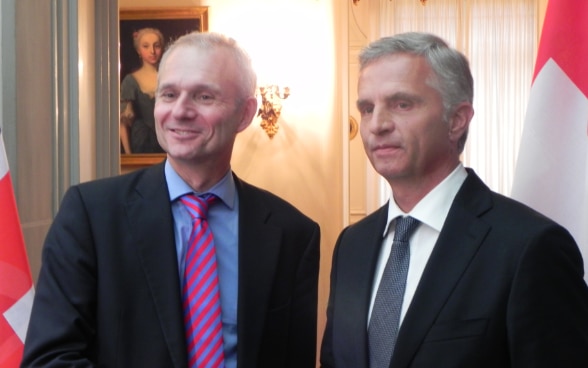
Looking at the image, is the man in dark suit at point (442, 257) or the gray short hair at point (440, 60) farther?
the gray short hair at point (440, 60)

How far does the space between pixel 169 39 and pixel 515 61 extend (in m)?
4.40

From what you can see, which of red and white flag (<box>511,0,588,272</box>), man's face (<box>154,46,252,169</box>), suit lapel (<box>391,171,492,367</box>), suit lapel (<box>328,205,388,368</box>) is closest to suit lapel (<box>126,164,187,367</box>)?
man's face (<box>154,46,252,169</box>)

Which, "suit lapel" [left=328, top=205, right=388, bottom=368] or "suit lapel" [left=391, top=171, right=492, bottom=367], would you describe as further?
"suit lapel" [left=328, top=205, right=388, bottom=368]

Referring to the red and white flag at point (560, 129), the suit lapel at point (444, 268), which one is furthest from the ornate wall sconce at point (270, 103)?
the suit lapel at point (444, 268)

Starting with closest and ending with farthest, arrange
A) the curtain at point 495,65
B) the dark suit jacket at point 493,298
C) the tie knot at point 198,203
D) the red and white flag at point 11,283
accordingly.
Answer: the dark suit jacket at point 493,298 < the tie knot at point 198,203 < the red and white flag at point 11,283 < the curtain at point 495,65

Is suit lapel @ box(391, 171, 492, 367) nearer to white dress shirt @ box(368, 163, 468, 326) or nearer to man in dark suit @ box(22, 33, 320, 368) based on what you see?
white dress shirt @ box(368, 163, 468, 326)

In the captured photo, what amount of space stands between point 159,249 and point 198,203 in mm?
165

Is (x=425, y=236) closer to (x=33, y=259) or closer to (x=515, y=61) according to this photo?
(x=33, y=259)

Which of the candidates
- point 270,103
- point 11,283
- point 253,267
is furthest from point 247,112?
point 270,103

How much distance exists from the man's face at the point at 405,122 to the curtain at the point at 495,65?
7.81m

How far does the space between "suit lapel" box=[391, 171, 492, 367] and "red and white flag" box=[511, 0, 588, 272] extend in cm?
84

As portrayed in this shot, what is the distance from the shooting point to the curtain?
31.5 feet

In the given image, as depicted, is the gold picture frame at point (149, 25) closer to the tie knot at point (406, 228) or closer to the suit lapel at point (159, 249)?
the suit lapel at point (159, 249)

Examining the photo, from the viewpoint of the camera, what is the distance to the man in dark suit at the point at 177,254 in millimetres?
2004
